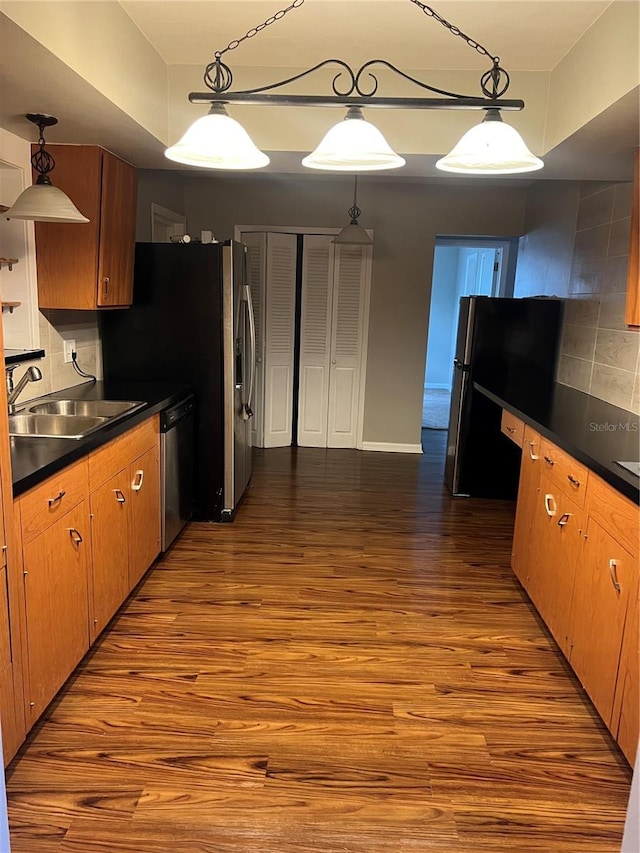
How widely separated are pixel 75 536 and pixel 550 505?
193 cm

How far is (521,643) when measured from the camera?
2.67 metres

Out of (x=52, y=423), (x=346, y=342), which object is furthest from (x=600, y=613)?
(x=346, y=342)

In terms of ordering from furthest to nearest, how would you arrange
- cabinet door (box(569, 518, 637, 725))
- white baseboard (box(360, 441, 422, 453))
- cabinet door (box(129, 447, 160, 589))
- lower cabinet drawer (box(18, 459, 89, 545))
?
white baseboard (box(360, 441, 422, 453)) < cabinet door (box(129, 447, 160, 589)) < cabinet door (box(569, 518, 637, 725)) < lower cabinet drawer (box(18, 459, 89, 545))

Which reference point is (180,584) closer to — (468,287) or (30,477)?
(30,477)

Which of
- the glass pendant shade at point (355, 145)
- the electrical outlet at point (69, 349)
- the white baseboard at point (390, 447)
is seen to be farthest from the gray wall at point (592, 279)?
the electrical outlet at point (69, 349)

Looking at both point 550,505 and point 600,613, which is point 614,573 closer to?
point 600,613

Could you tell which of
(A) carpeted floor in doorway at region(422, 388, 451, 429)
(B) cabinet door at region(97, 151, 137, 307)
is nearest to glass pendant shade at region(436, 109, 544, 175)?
(B) cabinet door at region(97, 151, 137, 307)

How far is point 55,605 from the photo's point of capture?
2.03m

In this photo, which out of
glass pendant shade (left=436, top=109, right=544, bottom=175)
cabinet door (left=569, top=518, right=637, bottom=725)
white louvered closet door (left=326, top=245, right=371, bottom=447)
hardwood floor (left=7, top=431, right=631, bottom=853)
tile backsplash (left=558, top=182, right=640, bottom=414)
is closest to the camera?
glass pendant shade (left=436, top=109, right=544, bottom=175)

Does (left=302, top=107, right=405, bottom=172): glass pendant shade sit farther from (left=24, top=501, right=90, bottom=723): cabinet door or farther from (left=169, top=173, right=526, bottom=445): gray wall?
(left=169, top=173, right=526, bottom=445): gray wall

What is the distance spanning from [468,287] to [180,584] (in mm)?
6672

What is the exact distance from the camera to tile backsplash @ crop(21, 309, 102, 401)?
3.08 m

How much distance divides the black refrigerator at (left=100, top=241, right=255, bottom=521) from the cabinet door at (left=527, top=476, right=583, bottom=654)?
6.29 ft

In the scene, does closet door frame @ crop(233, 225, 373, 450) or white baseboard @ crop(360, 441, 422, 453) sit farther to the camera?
white baseboard @ crop(360, 441, 422, 453)
